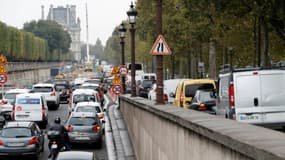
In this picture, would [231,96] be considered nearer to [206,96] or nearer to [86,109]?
[206,96]

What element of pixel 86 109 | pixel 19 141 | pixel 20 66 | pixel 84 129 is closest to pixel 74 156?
pixel 19 141

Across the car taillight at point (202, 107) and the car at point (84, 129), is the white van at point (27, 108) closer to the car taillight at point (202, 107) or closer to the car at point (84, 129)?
the car at point (84, 129)

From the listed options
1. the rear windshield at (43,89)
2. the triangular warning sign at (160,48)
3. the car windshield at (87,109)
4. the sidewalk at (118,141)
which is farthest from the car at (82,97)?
the triangular warning sign at (160,48)

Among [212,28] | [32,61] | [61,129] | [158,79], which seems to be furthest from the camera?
[32,61]

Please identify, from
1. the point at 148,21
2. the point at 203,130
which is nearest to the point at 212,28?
the point at 148,21

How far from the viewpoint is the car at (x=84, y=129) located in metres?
27.6

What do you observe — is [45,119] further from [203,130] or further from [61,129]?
[203,130]

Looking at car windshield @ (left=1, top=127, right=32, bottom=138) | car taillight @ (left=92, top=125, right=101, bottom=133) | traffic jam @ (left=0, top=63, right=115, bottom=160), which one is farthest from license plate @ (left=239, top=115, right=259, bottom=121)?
car taillight @ (left=92, top=125, right=101, bottom=133)

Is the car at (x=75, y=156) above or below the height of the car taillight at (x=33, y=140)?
above

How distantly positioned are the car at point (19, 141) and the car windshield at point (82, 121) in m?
2.96

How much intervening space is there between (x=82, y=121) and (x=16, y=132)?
4.13 meters

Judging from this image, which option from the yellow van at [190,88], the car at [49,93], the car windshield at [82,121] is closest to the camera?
the car windshield at [82,121]

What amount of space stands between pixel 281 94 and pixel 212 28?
28521 millimetres

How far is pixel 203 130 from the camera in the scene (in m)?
9.17
